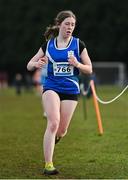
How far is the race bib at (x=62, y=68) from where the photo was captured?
9.11 metres

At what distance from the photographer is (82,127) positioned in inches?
669

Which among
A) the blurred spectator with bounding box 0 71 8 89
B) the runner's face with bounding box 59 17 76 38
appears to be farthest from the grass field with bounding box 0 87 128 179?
the blurred spectator with bounding box 0 71 8 89

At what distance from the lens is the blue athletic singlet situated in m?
9.11

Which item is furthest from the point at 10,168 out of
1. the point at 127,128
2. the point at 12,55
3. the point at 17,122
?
the point at 12,55

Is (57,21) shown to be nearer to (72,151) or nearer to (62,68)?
(62,68)

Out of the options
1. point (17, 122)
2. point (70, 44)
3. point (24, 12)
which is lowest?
point (17, 122)

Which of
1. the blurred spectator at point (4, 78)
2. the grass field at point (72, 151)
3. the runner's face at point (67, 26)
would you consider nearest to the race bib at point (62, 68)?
the runner's face at point (67, 26)

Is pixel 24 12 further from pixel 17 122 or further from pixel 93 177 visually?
pixel 93 177

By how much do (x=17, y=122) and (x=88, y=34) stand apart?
5004cm

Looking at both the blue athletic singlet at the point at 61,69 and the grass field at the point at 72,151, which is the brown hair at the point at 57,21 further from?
the grass field at the point at 72,151

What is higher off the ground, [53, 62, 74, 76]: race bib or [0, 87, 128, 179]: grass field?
[53, 62, 74, 76]: race bib

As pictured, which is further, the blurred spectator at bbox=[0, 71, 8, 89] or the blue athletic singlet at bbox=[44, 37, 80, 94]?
the blurred spectator at bbox=[0, 71, 8, 89]

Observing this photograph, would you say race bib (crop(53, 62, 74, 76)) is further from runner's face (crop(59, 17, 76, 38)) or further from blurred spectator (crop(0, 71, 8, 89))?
blurred spectator (crop(0, 71, 8, 89))

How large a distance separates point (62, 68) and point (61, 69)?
0.8 inches
